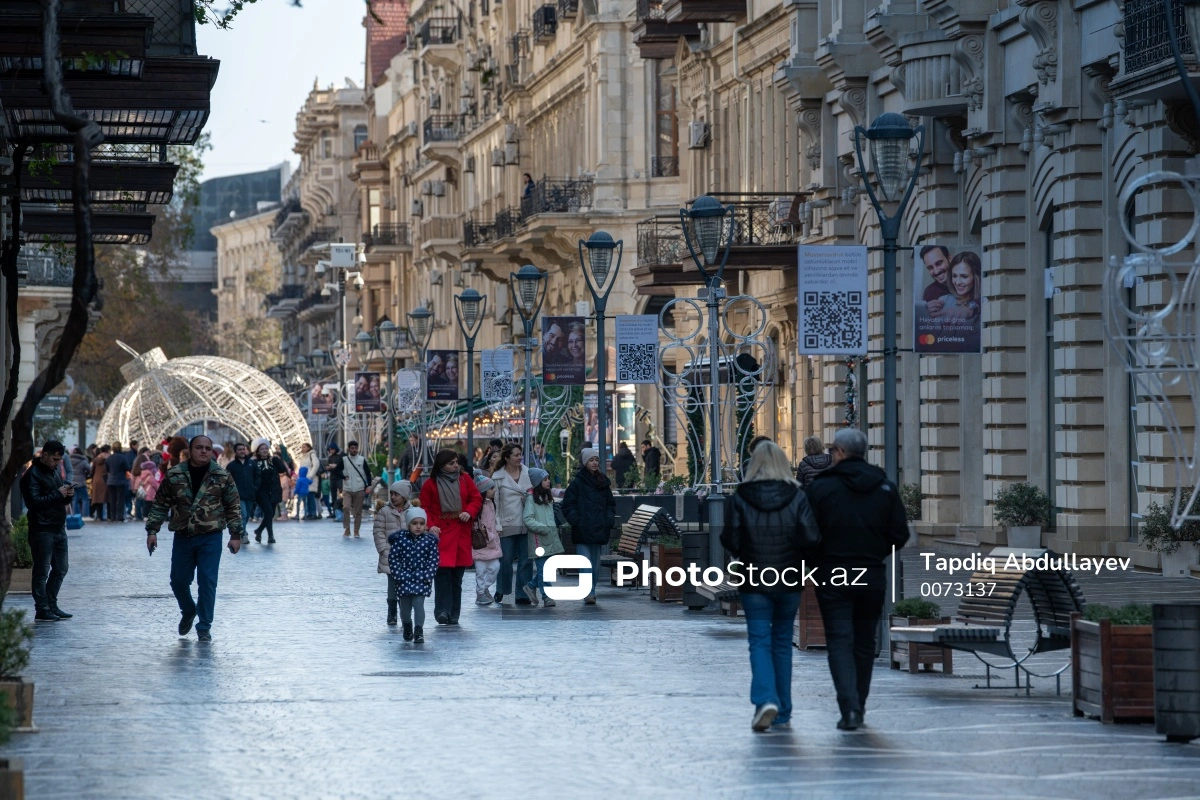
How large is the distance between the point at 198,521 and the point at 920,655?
6255mm

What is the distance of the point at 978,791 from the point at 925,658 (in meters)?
5.66

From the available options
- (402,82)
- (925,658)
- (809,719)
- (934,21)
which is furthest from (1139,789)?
(402,82)

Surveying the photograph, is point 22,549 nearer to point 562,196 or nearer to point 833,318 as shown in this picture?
point 833,318

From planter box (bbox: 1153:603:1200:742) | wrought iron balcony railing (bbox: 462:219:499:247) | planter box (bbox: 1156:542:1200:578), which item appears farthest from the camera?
wrought iron balcony railing (bbox: 462:219:499:247)

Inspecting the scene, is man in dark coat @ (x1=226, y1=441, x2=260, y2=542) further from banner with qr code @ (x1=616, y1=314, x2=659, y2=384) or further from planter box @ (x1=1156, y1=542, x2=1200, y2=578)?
planter box @ (x1=1156, y1=542, x2=1200, y2=578)

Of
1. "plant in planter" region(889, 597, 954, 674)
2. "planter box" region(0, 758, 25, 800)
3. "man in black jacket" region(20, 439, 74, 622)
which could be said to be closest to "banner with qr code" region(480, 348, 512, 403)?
"man in black jacket" region(20, 439, 74, 622)

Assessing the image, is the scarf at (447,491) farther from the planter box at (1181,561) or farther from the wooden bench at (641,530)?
the planter box at (1181,561)

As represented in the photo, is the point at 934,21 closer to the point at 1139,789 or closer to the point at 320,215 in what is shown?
the point at 1139,789

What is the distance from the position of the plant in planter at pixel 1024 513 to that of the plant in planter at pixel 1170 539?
3.97 meters

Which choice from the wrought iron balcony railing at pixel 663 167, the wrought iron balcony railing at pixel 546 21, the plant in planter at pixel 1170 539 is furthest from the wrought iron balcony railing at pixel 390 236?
the plant in planter at pixel 1170 539

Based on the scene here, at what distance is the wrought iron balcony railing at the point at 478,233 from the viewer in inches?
2645

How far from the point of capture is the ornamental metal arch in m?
64.3

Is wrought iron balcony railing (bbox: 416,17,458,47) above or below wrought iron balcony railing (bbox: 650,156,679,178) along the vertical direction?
above

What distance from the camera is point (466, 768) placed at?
1212 cm
